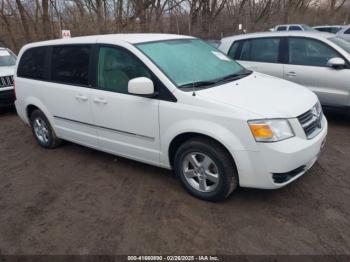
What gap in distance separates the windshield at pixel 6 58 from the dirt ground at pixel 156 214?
5127 millimetres

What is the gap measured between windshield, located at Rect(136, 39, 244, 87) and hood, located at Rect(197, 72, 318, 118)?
270mm

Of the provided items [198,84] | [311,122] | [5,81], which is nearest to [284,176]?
[311,122]

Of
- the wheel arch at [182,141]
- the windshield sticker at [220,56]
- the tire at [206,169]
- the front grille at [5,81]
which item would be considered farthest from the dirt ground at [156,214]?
the front grille at [5,81]

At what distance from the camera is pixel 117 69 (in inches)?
160

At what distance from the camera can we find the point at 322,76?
571 centimetres

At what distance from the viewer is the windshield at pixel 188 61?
374cm

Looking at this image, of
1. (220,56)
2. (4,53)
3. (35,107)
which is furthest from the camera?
(4,53)

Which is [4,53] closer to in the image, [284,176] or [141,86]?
[141,86]

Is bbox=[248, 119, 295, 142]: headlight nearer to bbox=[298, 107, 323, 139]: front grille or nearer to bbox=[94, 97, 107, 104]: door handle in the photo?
bbox=[298, 107, 323, 139]: front grille

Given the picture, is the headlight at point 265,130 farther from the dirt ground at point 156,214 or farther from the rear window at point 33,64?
the rear window at point 33,64

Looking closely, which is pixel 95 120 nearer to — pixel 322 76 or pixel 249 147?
pixel 249 147

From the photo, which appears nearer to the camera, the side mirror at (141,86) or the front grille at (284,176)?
the front grille at (284,176)

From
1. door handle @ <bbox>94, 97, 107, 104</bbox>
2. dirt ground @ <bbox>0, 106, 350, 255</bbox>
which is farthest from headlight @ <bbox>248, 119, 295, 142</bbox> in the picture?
door handle @ <bbox>94, 97, 107, 104</bbox>

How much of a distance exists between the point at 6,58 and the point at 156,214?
25.0ft
